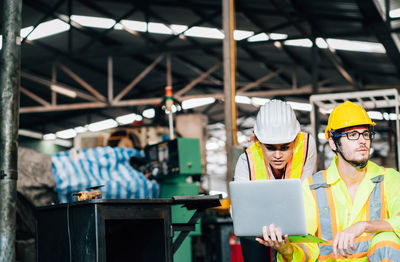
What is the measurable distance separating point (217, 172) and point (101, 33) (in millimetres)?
17429

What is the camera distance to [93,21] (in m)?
14.1

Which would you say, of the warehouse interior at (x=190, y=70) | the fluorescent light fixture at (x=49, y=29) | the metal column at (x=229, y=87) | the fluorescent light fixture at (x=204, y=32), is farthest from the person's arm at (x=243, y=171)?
the fluorescent light fixture at (x=49, y=29)

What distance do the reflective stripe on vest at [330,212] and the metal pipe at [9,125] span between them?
2.55 metres

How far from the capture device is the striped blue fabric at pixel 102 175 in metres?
7.00

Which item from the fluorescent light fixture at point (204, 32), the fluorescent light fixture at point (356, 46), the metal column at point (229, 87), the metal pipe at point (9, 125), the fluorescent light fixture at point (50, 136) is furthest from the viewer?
the fluorescent light fixture at point (50, 136)

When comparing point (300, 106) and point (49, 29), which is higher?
point (49, 29)

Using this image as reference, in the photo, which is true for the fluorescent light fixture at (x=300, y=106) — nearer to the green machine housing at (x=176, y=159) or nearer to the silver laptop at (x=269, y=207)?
the green machine housing at (x=176, y=159)

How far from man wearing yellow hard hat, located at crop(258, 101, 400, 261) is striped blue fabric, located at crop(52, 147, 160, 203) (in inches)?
160

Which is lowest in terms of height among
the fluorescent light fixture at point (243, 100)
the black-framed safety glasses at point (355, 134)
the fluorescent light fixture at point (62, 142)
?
the black-framed safety glasses at point (355, 134)

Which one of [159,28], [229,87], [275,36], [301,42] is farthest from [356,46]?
[229,87]

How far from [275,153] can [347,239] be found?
0.93 m

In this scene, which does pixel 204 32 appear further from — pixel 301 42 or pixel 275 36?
pixel 301 42

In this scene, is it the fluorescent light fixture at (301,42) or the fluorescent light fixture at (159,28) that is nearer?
the fluorescent light fixture at (301,42)

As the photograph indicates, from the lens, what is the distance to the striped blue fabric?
23.0 ft
